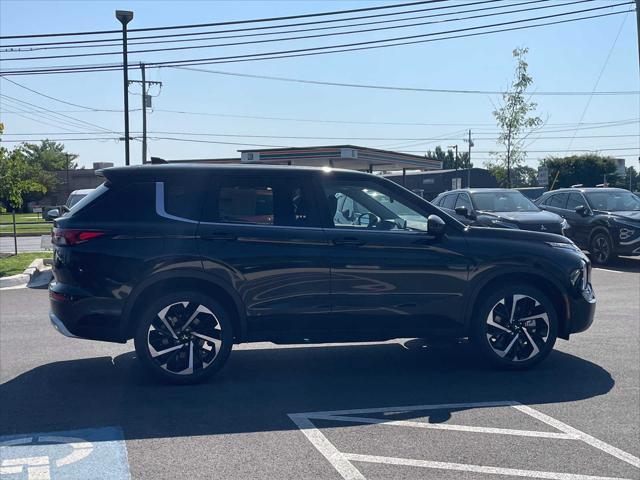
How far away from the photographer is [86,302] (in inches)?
243

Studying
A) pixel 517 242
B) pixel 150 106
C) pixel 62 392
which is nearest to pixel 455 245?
pixel 517 242

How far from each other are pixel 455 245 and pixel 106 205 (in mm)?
3121

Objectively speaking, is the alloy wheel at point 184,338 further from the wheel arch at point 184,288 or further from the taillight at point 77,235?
the taillight at point 77,235

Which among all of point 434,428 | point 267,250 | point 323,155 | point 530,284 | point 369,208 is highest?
point 323,155

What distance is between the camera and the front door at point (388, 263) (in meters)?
6.50

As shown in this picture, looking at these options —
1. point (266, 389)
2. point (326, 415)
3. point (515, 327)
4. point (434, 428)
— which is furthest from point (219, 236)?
point (515, 327)

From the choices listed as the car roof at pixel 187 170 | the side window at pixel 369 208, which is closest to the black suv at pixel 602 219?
the side window at pixel 369 208

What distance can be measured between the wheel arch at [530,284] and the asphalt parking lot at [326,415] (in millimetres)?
524

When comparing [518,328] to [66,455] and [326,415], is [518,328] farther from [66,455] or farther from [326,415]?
[66,455]

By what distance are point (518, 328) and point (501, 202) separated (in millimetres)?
9825

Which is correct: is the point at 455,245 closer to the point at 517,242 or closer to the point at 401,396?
the point at 517,242

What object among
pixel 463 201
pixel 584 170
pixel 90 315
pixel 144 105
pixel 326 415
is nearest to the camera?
pixel 326 415

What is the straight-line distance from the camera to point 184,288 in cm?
638

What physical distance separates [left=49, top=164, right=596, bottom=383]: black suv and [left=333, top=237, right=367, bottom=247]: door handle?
12 millimetres
